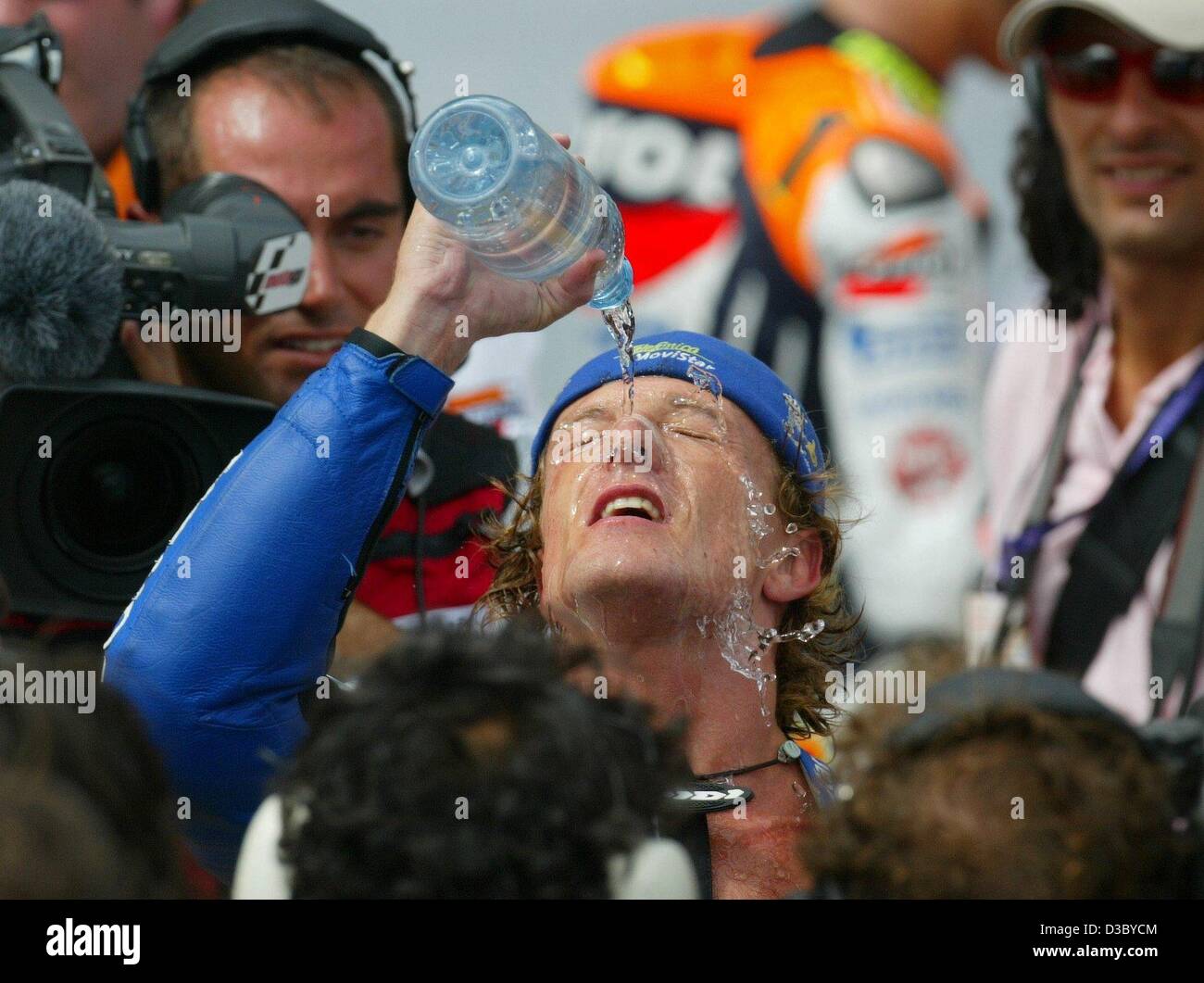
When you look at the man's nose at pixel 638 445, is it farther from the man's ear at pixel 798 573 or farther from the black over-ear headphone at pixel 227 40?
the black over-ear headphone at pixel 227 40

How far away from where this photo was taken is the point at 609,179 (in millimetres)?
5582

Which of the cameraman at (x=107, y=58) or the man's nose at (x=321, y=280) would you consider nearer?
the man's nose at (x=321, y=280)

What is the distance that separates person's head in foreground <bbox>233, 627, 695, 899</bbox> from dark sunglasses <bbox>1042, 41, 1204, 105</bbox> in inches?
99.5

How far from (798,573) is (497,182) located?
→ 0.80 meters

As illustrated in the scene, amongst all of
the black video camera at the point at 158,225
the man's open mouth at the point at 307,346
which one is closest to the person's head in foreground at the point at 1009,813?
the black video camera at the point at 158,225

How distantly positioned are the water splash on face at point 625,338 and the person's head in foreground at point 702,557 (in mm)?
12

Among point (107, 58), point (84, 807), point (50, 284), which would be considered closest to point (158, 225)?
point (50, 284)

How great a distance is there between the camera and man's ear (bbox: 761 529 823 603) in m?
2.92

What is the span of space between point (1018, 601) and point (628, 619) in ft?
4.48

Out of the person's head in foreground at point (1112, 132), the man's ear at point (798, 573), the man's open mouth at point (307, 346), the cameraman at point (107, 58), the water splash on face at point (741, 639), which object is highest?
the cameraman at point (107, 58)

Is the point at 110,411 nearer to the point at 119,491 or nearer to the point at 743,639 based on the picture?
the point at 119,491

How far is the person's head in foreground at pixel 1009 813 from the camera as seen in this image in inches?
63.6
